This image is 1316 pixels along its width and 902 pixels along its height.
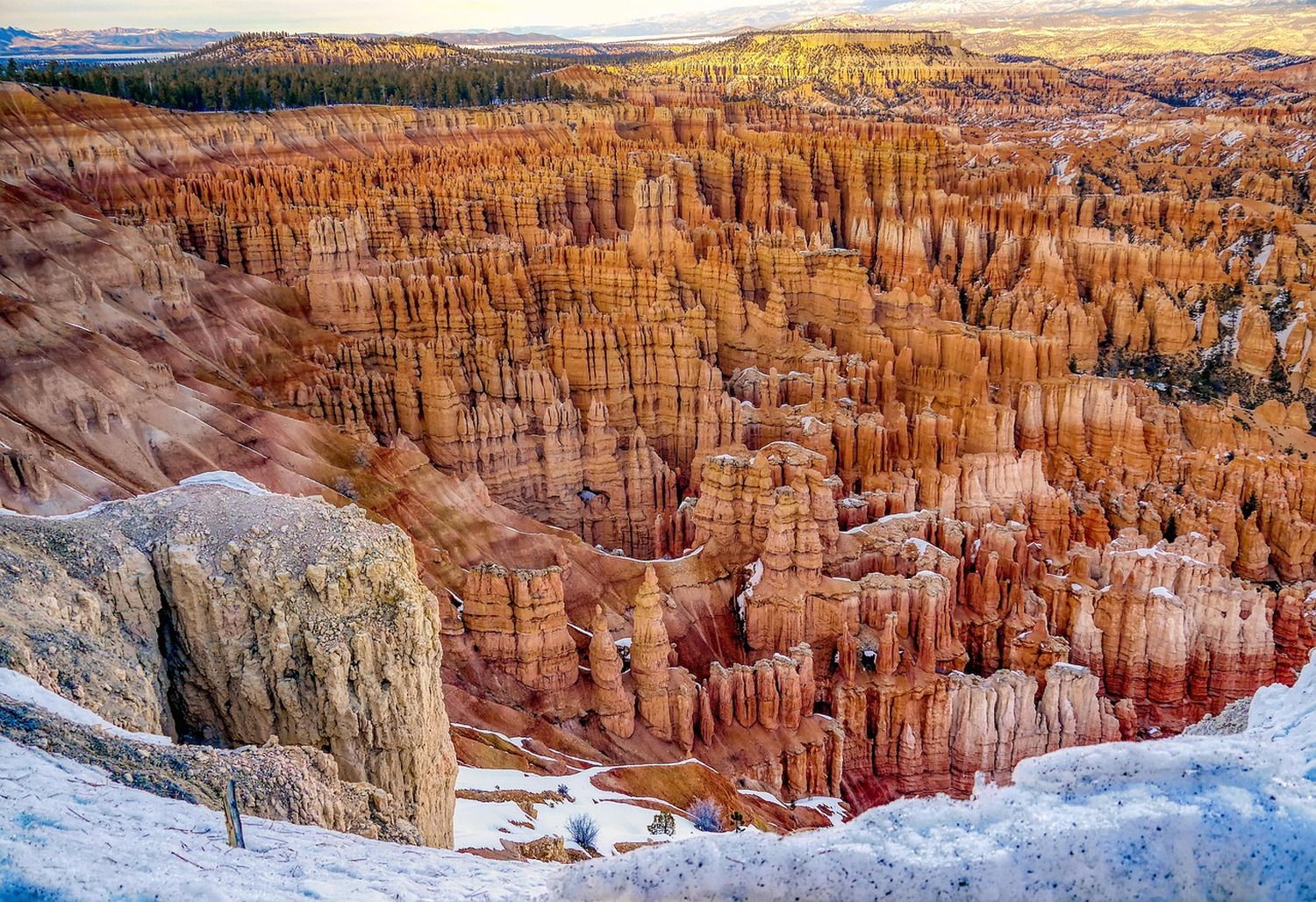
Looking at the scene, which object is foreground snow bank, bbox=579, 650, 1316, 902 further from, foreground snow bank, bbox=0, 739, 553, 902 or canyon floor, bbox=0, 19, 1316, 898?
foreground snow bank, bbox=0, 739, 553, 902

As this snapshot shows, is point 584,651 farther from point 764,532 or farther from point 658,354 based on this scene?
point 658,354

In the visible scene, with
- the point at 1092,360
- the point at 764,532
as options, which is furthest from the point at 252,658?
the point at 1092,360

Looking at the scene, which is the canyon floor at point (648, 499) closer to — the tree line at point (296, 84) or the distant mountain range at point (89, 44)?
→ the tree line at point (296, 84)

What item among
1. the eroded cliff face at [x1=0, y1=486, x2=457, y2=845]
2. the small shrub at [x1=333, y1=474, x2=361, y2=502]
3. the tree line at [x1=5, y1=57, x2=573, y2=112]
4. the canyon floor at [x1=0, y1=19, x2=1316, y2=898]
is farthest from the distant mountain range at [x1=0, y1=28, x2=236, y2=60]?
the eroded cliff face at [x1=0, y1=486, x2=457, y2=845]

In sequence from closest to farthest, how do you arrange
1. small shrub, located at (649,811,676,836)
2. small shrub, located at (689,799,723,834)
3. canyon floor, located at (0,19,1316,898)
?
canyon floor, located at (0,19,1316,898), small shrub, located at (649,811,676,836), small shrub, located at (689,799,723,834)

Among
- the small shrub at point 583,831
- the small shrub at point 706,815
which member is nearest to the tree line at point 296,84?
the small shrub at point 706,815

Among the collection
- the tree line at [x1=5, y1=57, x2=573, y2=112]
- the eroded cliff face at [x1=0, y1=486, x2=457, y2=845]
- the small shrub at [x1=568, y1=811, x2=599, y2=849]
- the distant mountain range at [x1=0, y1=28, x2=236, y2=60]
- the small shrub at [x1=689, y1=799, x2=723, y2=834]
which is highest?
the distant mountain range at [x1=0, y1=28, x2=236, y2=60]
